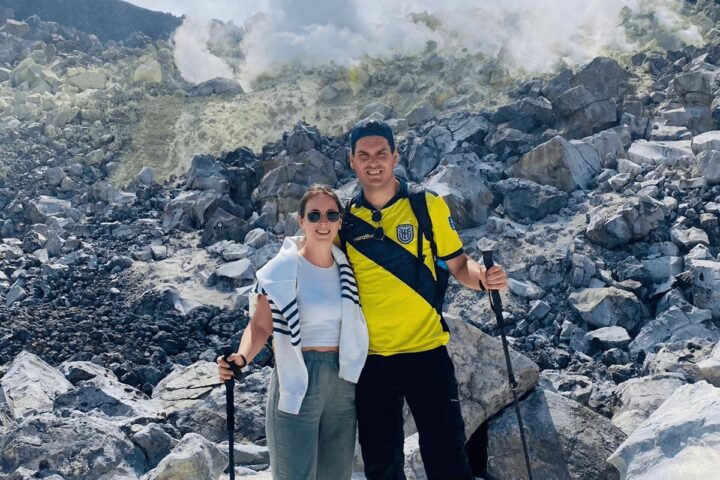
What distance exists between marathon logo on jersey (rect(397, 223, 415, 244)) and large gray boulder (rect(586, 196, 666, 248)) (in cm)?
891

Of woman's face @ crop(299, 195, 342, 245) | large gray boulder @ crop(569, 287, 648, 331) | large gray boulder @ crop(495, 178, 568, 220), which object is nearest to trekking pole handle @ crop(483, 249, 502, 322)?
woman's face @ crop(299, 195, 342, 245)

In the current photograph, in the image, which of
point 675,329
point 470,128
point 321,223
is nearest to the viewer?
point 321,223

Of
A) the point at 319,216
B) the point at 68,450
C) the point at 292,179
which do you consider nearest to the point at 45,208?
the point at 292,179

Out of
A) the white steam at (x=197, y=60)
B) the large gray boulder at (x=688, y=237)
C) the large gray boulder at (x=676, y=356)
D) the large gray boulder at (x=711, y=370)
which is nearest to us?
the large gray boulder at (x=711, y=370)

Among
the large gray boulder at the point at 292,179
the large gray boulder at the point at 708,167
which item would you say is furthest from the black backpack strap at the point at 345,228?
the large gray boulder at the point at 292,179


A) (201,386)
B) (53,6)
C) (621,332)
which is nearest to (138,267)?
(201,386)

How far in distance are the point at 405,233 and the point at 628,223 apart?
909 cm

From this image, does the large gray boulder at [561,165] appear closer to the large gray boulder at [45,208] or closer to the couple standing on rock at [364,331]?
the couple standing on rock at [364,331]

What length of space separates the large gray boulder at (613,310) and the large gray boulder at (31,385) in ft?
22.8

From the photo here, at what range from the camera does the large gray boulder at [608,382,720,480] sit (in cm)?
335

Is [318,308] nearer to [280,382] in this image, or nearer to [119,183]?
[280,382]

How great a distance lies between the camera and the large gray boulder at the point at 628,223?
1125 centimetres

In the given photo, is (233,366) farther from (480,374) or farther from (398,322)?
(480,374)

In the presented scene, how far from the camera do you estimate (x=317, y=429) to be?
305 centimetres
